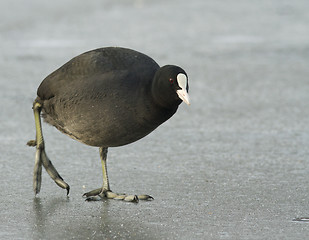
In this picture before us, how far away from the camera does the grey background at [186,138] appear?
4280 millimetres

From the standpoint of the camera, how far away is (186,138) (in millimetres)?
6496

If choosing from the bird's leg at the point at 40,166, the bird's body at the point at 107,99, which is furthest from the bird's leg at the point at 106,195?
the bird's body at the point at 107,99

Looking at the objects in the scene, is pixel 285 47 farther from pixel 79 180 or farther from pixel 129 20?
pixel 79 180

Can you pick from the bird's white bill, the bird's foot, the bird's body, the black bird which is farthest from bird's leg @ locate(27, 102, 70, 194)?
the bird's white bill

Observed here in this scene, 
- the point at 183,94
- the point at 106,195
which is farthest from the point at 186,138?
the point at 183,94

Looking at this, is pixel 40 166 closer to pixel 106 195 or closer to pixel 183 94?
pixel 106 195

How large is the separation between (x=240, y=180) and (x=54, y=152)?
1643 millimetres

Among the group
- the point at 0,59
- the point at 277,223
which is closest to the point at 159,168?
the point at 277,223

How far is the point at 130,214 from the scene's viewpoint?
445cm

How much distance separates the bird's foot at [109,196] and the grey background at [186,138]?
0.07 metres

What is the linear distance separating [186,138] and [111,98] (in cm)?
200

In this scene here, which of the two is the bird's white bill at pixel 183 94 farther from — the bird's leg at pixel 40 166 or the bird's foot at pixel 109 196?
the bird's leg at pixel 40 166

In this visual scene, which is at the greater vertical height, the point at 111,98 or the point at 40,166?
the point at 111,98

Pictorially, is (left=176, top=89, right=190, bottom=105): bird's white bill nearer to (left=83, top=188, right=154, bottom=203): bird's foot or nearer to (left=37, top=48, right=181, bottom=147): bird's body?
(left=37, top=48, right=181, bottom=147): bird's body
